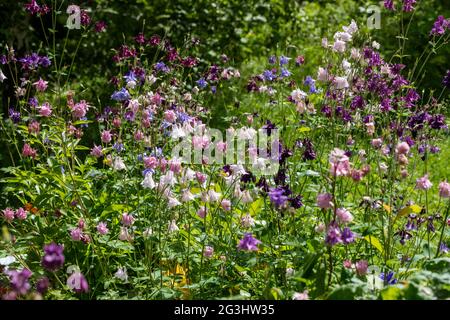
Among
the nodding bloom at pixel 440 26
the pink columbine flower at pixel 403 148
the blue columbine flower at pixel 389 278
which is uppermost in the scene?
the nodding bloom at pixel 440 26

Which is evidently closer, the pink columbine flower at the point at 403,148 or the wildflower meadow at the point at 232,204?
the pink columbine flower at the point at 403,148

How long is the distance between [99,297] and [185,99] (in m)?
1.24

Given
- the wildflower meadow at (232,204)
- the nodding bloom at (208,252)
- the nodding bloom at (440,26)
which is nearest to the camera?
the wildflower meadow at (232,204)

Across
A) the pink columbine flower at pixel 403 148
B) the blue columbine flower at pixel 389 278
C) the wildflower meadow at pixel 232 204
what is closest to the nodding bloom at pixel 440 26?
the wildflower meadow at pixel 232 204

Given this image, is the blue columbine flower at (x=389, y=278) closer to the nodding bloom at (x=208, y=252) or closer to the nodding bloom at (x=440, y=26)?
the nodding bloom at (x=208, y=252)

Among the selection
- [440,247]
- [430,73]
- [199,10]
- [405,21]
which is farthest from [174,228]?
[405,21]

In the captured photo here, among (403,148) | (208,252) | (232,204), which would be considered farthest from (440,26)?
(208,252)

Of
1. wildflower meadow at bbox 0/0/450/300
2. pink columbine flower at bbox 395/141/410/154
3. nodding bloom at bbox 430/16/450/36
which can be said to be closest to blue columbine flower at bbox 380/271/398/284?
wildflower meadow at bbox 0/0/450/300

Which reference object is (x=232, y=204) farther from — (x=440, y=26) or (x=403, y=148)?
(x=440, y=26)

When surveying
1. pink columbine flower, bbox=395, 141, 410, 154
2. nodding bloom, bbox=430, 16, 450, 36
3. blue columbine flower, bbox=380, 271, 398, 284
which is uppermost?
nodding bloom, bbox=430, 16, 450, 36

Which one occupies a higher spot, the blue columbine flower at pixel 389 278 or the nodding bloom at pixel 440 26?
the nodding bloom at pixel 440 26

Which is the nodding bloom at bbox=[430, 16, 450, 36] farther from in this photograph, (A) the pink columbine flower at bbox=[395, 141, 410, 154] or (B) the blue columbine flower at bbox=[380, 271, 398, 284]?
(B) the blue columbine flower at bbox=[380, 271, 398, 284]

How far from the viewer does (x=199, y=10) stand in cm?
654

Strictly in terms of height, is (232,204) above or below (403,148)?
below
